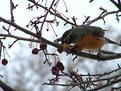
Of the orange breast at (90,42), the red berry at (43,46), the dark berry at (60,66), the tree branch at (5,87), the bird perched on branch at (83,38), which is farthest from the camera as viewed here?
the orange breast at (90,42)

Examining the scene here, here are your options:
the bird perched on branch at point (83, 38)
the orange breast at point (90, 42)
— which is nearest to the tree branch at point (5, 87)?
the bird perched on branch at point (83, 38)

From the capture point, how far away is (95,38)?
1.77 m

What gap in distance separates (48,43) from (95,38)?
1.33 feet

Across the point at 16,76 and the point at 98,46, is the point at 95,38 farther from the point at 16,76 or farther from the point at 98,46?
the point at 16,76

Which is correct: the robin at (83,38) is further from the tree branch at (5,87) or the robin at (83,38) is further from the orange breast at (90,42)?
the tree branch at (5,87)

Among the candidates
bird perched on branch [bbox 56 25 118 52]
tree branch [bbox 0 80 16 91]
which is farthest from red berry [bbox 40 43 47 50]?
tree branch [bbox 0 80 16 91]

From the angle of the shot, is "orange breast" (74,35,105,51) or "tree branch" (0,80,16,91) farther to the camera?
"orange breast" (74,35,105,51)

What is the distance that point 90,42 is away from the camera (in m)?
1.75

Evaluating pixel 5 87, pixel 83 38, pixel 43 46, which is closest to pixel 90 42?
pixel 83 38

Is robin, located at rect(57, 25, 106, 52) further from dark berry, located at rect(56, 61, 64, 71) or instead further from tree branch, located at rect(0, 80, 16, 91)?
tree branch, located at rect(0, 80, 16, 91)

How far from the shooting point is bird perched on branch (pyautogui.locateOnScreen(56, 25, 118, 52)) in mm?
1568

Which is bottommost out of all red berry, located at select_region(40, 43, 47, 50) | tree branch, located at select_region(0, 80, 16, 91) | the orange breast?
tree branch, located at select_region(0, 80, 16, 91)

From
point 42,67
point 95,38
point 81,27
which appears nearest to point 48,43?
point 81,27

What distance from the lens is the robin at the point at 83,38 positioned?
157cm
